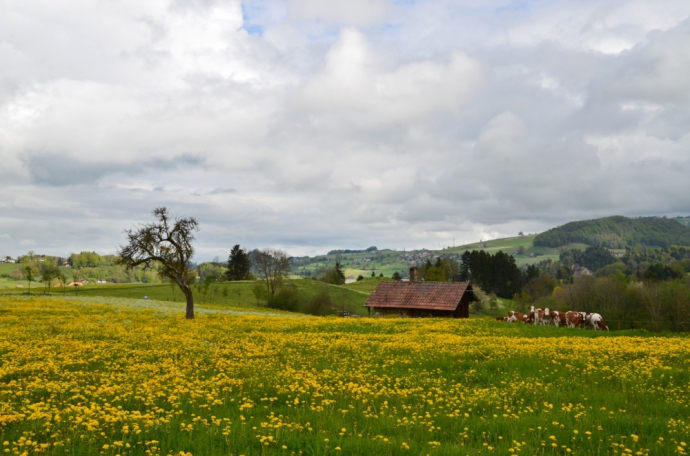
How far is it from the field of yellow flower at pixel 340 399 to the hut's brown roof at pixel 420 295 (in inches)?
1820

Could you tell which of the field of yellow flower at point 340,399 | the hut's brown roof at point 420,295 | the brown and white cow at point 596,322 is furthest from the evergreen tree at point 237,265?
the field of yellow flower at point 340,399

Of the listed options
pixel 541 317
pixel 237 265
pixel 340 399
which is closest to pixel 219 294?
pixel 237 265

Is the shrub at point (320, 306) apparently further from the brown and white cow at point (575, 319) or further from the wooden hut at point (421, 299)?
the brown and white cow at point (575, 319)

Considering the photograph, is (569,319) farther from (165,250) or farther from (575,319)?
(165,250)

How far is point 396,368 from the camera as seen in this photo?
54.6 feet

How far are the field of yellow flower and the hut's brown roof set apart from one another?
4623 centimetres

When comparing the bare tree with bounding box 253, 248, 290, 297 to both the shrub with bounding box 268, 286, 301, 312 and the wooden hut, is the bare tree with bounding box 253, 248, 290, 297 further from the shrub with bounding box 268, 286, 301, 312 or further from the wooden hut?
the wooden hut

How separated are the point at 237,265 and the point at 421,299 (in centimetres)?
10204

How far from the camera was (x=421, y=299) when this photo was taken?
70.5 meters

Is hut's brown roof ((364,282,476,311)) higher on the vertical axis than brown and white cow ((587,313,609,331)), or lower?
higher

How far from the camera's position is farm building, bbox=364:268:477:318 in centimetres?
6856

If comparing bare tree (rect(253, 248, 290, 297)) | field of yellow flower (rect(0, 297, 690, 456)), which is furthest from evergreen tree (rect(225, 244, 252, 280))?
field of yellow flower (rect(0, 297, 690, 456))

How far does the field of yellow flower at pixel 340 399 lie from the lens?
26.9 feet

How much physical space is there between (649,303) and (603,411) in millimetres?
76122
